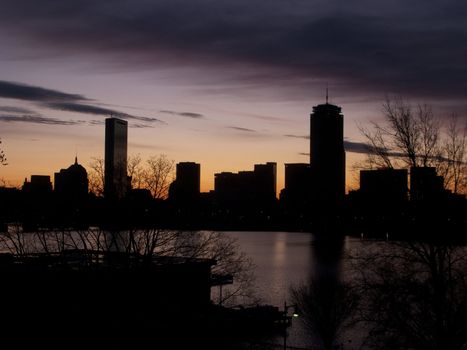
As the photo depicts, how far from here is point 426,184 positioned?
10.4 metres

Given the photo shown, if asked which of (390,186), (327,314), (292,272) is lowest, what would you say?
(292,272)

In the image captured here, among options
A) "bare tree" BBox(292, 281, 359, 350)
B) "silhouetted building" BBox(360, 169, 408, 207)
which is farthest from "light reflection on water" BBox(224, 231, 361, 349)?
"silhouetted building" BBox(360, 169, 408, 207)

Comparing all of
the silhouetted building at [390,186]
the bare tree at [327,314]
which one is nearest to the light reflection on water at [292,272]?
the bare tree at [327,314]

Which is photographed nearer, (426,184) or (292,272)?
(426,184)

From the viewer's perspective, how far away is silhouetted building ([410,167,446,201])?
1037 cm

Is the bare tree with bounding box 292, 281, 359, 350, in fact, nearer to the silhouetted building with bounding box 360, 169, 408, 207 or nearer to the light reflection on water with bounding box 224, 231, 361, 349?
the light reflection on water with bounding box 224, 231, 361, 349

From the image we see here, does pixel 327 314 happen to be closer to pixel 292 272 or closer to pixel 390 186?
pixel 390 186

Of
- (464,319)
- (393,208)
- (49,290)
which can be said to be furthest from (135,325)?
(464,319)

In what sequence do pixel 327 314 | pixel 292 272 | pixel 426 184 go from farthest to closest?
pixel 292 272, pixel 327 314, pixel 426 184

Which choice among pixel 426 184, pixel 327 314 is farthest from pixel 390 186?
pixel 327 314

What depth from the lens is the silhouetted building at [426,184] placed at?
34.0 ft

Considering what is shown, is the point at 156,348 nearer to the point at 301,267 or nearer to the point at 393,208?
the point at 393,208

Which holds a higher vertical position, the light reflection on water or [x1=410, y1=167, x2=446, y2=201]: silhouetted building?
[x1=410, y1=167, x2=446, y2=201]: silhouetted building

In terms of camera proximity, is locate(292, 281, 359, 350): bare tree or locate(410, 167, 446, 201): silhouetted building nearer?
locate(410, 167, 446, 201): silhouetted building
